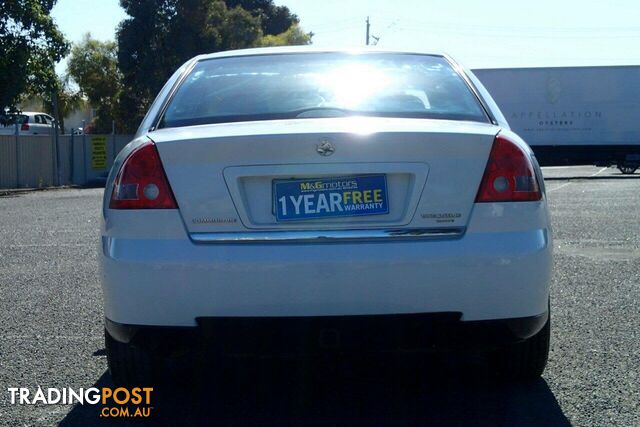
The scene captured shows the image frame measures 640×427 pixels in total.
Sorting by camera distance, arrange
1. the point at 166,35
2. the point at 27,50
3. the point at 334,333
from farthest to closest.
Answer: the point at 166,35, the point at 27,50, the point at 334,333

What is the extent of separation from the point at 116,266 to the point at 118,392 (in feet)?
2.75

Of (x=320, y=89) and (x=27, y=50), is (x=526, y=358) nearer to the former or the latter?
(x=320, y=89)

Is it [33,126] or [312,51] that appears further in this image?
[33,126]

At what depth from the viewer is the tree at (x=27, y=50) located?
26.0 m

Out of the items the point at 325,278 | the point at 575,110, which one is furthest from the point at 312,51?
the point at 575,110

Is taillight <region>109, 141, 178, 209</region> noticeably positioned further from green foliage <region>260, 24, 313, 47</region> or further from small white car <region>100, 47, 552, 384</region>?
green foliage <region>260, 24, 313, 47</region>

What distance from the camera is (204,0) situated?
42.3m

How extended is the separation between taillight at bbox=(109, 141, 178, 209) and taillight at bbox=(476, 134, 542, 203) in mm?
1197

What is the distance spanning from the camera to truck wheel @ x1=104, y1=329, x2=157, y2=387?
4.09 metres

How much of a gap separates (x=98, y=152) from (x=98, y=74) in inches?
719

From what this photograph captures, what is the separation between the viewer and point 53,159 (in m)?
32.4

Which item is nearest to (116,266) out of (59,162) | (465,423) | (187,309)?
(187,309)

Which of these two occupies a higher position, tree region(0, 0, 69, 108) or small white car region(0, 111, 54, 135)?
tree region(0, 0, 69, 108)

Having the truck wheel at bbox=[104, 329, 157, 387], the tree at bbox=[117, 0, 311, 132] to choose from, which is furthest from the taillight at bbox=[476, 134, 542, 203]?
the tree at bbox=[117, 0, 311, 132]
